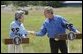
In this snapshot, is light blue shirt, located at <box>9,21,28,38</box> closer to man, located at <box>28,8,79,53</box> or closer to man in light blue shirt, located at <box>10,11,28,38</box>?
man in light blue shirt, located at <box>10,11,28,38</box>

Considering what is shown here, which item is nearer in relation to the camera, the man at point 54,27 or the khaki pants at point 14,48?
the khaki pants at point 14,48

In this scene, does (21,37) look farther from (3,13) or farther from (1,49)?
(3,13)

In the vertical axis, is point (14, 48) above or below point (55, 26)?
below

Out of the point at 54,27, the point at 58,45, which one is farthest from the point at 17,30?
the point at 58,45

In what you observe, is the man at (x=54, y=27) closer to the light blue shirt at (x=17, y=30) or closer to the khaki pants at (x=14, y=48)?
the light blue shirt at (x=17, y=30)

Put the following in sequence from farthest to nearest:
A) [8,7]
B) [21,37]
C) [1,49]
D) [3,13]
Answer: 1. [3,13]
2. [8,7]
3. [1,49]
4. [21,37]

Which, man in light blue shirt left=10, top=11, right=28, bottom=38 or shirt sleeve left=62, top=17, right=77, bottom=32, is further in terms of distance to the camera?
shirt sleeve left=62, top=17, right=77, bottom=32

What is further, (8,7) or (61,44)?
(8,7)

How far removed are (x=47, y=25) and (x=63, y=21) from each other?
290 mm

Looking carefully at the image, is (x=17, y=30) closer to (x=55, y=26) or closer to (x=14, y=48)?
(x=14, y=48)

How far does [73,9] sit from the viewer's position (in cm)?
2469

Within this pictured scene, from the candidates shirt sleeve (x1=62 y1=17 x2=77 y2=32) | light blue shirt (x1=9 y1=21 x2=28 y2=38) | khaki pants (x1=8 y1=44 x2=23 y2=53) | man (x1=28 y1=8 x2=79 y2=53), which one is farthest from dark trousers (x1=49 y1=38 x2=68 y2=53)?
khaki pants (x1=8 y1=44 x2=23 y2=53)

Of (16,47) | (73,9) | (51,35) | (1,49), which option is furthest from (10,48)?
(73,9)

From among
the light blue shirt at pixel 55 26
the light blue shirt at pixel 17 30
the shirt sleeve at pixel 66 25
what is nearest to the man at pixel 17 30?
the light blue shirt at pixel 17 30
